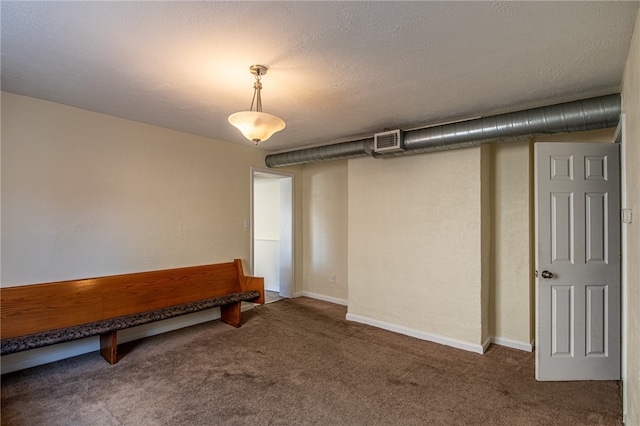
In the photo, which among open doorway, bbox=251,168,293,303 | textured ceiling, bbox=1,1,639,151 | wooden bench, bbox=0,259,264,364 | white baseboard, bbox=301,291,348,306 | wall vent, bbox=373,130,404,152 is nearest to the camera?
textured ceiling, bbox=1,1,639,151

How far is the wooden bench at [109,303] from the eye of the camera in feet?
9.24

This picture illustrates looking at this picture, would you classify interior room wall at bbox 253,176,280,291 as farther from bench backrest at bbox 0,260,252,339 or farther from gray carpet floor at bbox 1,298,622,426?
gray carpet floor at bbox 1,298,622,426

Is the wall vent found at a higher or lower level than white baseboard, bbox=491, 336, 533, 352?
higher

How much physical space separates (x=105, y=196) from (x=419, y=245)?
343cm

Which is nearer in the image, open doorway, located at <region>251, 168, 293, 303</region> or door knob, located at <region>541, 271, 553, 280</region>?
door knob, located at <region>541, 271, 553, 280</region>

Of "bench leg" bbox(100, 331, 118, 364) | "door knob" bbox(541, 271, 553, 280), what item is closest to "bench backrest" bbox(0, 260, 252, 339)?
"bench leg" bbox(100, 331, 118, 364)

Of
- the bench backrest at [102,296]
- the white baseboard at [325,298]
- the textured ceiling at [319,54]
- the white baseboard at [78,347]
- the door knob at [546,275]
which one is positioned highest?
the textured ceiling at [319,54]

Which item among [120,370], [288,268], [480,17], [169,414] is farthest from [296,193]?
[480,17]

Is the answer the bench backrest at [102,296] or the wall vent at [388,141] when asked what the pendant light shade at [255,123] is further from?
the bench backrest at [102,296]

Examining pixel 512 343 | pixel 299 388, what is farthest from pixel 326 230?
pixel 299 388

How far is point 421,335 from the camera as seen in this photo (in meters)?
3.79

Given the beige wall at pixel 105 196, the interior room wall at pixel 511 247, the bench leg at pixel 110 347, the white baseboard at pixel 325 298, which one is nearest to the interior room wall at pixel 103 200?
the beige wall at pixel 105 196

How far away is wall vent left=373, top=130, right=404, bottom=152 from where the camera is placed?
11.7ft

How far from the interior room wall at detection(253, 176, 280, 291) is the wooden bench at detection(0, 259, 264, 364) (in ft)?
5.77
